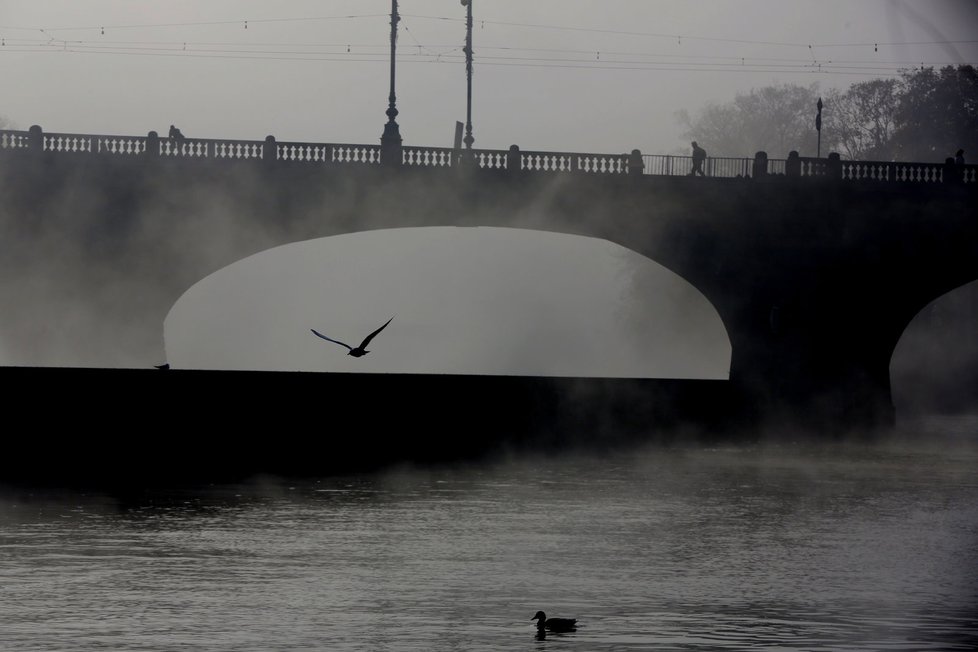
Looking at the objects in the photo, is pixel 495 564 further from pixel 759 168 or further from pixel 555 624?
pixel 759 168

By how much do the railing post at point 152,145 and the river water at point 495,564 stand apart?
1539 cm

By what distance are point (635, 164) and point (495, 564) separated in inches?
974

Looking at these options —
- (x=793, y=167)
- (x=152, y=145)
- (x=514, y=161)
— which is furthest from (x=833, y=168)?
(x=152, y=145)

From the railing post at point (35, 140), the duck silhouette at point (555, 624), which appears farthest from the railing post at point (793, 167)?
the duck silhouette at point (555, 624)

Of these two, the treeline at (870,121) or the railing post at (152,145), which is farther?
the treeline at (870,121)

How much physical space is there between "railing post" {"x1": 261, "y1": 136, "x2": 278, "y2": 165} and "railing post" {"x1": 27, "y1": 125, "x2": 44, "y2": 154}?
565 centimetres

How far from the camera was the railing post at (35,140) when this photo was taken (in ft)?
134

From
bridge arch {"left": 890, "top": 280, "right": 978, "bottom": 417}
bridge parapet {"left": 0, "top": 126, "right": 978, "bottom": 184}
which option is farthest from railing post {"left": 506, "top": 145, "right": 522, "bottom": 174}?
bridge arch {"left": 890, "top": 280, "right": 978, "bottom": 417}

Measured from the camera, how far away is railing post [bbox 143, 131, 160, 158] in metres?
40.8

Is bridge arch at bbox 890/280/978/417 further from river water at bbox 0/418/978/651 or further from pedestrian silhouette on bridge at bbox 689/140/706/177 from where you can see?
river water at bbox 0/418/978/651

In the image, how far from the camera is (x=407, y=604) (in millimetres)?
16047

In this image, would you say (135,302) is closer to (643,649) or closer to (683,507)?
(683,507)

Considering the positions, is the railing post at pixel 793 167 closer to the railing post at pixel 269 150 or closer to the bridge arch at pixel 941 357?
the railing post at pixel 269 150

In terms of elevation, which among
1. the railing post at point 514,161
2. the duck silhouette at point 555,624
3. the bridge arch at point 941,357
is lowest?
the duck silhouette at point 555,624
